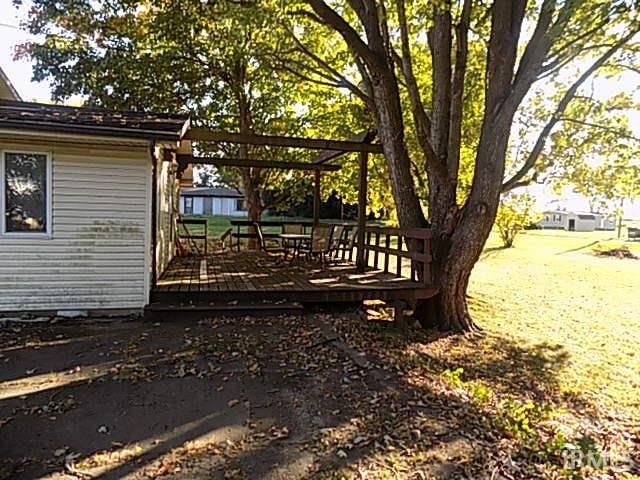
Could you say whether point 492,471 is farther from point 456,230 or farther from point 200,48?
point 200,48

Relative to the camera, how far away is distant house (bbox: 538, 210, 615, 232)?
53562 mm

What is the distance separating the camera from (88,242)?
6824mm

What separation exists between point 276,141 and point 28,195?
3.85m

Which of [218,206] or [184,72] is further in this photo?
[218,206]

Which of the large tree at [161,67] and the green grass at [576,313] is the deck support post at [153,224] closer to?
the large tree at [161,67]

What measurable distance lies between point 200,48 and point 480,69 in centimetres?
757

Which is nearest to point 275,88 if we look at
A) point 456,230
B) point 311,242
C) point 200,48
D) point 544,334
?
point 200,48

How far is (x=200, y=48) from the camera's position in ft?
43.9

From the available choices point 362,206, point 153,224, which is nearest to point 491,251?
point 362,206

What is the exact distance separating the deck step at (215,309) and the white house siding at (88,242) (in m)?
0.34

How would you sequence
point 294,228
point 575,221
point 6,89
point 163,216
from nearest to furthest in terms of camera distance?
point 163,216 < point 6,89 < point 294,228 < point 575,221

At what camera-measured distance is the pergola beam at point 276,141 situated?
309 inches

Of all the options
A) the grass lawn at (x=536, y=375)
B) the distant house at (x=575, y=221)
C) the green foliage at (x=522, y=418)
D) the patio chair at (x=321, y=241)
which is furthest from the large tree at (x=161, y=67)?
the distant house at (x=575, y=221)

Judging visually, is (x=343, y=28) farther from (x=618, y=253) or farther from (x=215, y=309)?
(x=618, y=253)
